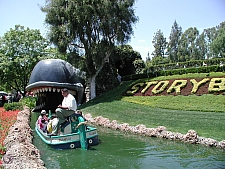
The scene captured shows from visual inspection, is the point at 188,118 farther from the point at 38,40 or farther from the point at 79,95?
the point at 38,40

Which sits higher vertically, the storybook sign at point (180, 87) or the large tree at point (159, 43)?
the large tree at point (159, 43)

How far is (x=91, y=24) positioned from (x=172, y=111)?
448 inches

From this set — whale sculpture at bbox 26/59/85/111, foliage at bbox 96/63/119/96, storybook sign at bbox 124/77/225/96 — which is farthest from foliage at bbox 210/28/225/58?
whale sculpture at bbox 26/59/85/111

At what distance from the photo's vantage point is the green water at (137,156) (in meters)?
7.40

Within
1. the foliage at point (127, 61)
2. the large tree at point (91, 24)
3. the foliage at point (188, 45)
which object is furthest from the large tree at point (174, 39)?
the large tree at point (91, 24)

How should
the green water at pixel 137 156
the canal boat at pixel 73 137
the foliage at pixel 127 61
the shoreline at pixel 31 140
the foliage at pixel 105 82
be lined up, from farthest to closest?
the foliage at pixel 127 61 → the foliage at pixel 105 82 → the canal boat at pixel 73 137 → the green water at pixel 137 156 → the shoreline at pixel 31 140

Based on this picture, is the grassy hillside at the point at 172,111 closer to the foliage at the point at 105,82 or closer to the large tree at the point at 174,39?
the foliage at the point at 105,82

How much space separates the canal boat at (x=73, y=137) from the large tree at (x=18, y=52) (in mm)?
23921

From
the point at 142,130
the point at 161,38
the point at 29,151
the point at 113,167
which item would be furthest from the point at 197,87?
the point at 161,38

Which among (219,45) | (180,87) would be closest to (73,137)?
(180,87)

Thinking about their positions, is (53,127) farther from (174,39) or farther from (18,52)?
(174,39)

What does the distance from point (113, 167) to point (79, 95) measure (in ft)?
52.5

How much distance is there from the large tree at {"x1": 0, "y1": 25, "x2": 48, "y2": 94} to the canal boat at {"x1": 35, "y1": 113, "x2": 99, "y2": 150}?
23.9 meters

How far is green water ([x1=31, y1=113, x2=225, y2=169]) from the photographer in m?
7.40
